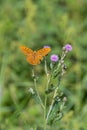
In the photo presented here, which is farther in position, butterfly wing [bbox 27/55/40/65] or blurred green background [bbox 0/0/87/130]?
blurred green background [bbox 0/0/87/130]

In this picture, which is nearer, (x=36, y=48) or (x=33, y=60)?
(x=33, y=60)

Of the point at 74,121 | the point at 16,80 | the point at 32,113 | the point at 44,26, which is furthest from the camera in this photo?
the point at 44,26

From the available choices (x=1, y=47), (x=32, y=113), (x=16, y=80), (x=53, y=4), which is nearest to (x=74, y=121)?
(x=32, y=113)

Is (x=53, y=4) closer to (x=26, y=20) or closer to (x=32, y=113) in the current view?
(x=26, y=20)

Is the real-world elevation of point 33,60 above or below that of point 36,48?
below

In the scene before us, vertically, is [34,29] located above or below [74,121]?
above

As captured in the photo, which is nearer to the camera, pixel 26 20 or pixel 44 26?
pixel 26 20

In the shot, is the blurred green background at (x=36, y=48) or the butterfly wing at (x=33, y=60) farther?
the blurred green background at (x=36, y=48)

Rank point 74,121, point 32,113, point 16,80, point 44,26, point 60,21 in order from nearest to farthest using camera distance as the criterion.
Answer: point 74,121 → point 32,113 → point 16,80 → point 60,21 → point 44,26
